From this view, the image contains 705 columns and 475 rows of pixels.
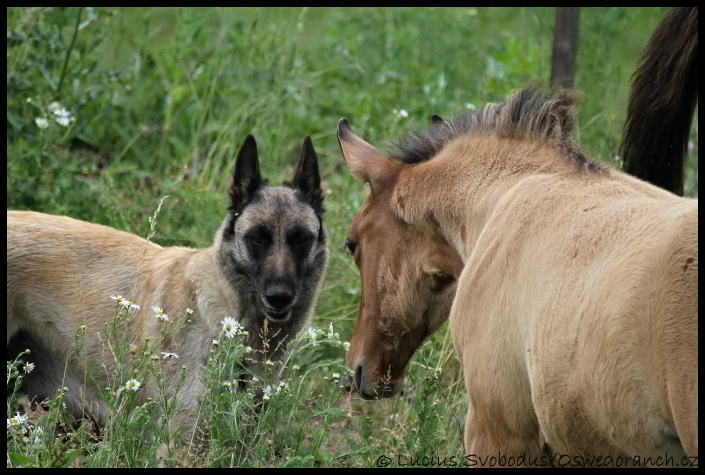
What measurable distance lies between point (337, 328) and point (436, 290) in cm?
254

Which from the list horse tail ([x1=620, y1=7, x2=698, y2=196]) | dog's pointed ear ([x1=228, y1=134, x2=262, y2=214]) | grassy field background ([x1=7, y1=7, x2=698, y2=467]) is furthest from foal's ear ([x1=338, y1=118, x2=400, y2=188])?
horse tail ([x1=620, y1=7, x2=698, y2=196])

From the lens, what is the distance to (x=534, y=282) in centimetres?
282

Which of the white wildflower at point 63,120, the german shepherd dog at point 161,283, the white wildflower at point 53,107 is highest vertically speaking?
the white wildflower at point 53,107

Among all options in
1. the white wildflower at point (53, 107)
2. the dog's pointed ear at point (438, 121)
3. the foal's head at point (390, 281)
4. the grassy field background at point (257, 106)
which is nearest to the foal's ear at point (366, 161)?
the foal's head at point (390, 281)

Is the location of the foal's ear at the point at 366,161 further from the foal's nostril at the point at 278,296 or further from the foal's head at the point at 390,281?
the foal's nostril at the point at 278,296

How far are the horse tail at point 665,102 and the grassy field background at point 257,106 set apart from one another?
54cm

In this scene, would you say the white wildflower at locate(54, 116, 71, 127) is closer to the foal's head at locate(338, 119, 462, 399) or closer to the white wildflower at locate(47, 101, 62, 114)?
the white wildflower at locate(47, 101, 62, 114)

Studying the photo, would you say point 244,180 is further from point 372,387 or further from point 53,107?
point 372,387

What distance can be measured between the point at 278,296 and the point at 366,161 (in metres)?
1.31

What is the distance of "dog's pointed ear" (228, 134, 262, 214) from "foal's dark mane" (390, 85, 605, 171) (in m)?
1.64

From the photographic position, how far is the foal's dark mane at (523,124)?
11.1ft

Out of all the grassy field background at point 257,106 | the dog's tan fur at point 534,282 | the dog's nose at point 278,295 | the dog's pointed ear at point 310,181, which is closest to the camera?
the dog's tan fur at point 534,282
